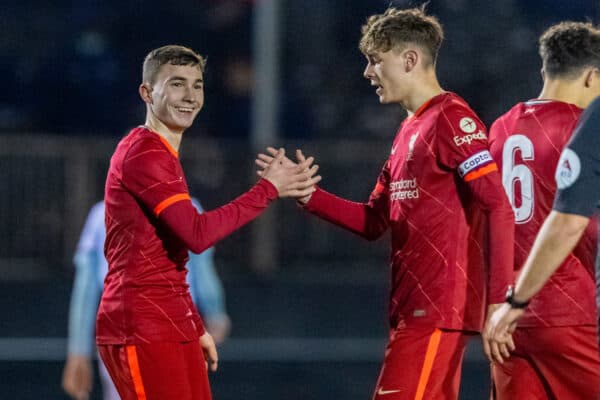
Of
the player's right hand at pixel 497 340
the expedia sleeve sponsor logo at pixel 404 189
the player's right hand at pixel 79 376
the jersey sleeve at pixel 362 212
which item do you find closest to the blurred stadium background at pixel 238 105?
the player's right hand at pixel 79 376

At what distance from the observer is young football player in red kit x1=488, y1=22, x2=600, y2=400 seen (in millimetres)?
4953

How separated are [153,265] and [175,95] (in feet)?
2.16

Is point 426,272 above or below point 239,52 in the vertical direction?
below

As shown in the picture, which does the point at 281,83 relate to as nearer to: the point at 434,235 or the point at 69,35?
the point at 69,35

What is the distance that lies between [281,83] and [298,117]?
466 millimetres

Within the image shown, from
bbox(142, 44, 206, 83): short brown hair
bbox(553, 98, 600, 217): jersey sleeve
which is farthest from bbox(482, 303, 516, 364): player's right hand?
bbox(142, 44, 206, 83): short brown hair

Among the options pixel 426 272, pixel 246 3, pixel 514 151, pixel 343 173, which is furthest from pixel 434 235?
pixel 246 3

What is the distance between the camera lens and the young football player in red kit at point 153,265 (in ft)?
15.9

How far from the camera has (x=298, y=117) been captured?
16219 mm

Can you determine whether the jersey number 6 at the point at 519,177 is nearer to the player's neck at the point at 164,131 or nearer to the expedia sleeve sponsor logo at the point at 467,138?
the expedia sleeve sponsor logo at the point at 467,138

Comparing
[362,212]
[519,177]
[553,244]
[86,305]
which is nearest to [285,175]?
[362,212]

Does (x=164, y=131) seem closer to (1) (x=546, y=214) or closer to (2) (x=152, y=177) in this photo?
(2) (x=152, y=177)

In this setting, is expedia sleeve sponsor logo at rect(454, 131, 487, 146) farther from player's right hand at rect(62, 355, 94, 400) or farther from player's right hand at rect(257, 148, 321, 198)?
player's right hand at rect(62, 355, 94, 400)

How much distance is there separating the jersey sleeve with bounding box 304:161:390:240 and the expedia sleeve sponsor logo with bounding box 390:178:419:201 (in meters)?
0.27
